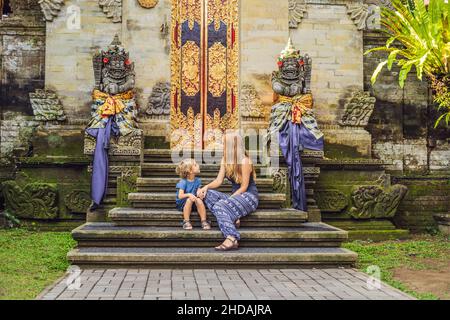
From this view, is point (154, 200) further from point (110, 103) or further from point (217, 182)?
point (110, 103)

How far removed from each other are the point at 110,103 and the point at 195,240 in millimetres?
3081

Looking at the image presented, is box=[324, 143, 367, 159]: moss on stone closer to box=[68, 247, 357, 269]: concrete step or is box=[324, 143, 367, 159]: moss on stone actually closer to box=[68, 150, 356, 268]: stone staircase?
box=[68, 150, 356, 268]: stone staircase

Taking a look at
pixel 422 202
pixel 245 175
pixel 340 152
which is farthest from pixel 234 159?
pixel 422 202

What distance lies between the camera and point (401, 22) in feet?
33.8

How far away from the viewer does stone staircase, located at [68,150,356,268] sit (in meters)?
6.40

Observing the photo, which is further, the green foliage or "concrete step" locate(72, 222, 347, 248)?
the green foliage

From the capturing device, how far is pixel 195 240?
22.6 feet

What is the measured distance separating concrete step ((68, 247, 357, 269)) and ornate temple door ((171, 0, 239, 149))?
4355 mm

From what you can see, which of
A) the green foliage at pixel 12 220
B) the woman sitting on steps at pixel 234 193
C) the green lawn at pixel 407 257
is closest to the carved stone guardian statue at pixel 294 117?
the green lawn at pixel 407 257

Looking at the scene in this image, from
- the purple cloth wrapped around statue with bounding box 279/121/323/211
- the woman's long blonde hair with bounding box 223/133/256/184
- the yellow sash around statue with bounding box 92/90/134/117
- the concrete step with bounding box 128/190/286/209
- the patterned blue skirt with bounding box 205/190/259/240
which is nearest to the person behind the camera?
the patterned blue skirt with bounding box 205/190/259/240

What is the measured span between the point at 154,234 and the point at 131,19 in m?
5.08

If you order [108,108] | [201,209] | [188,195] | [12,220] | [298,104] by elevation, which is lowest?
[12,220]

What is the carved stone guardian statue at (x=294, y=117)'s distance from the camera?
28.3ft

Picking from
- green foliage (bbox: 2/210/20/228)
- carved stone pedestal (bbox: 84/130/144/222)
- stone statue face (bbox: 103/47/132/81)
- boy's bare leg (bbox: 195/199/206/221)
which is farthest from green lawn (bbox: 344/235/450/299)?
green foliage (bbox: 2/210/20/228)
